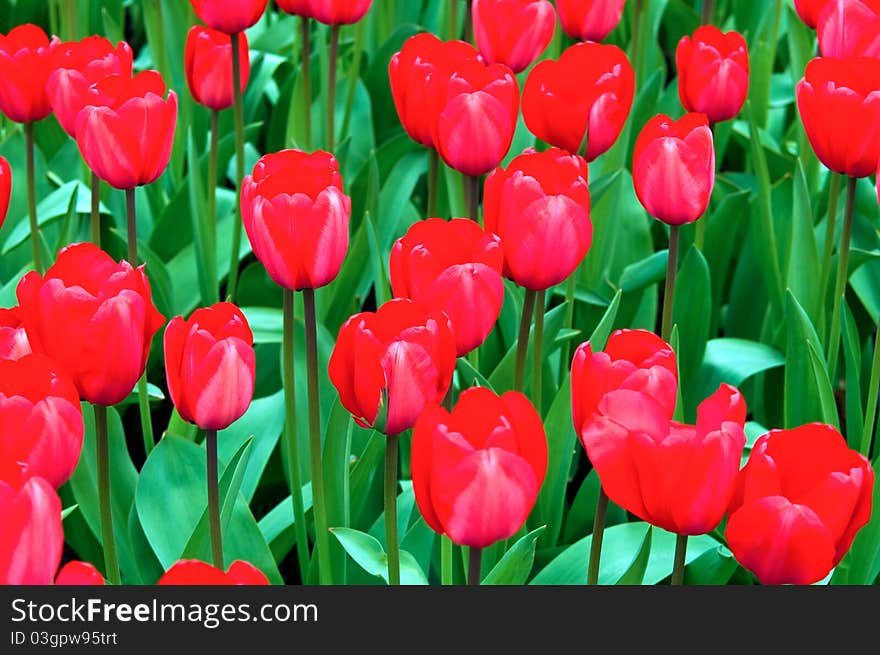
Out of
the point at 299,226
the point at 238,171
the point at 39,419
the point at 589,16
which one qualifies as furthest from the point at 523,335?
the point at 238,171

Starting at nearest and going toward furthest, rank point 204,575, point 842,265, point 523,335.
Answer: point 204,575 → point 523,335 → point 842,265

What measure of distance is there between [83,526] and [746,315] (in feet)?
3.56

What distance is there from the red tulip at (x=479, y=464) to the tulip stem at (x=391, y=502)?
4.9 inches

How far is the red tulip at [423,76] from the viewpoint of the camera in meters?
1.42

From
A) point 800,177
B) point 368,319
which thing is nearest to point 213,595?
point 368,319

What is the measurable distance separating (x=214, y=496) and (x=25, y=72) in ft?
2.48

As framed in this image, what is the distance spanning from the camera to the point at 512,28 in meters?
1.60

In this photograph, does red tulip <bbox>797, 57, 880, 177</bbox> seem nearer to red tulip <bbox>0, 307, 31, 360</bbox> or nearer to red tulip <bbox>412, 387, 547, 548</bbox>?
red tulip <bbox>412, 387, 547, 548</bbox>

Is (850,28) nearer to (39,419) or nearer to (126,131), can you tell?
(126,131)

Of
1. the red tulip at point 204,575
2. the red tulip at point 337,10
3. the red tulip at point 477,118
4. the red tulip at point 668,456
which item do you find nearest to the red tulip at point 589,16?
the red tulip at point 337,10

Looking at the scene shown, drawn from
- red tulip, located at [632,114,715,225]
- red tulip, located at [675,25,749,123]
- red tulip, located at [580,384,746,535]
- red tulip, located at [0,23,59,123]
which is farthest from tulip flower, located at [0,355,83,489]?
red tulip, located at [675,25,749,123]

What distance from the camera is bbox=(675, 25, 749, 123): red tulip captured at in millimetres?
1604

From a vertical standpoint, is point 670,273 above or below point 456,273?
below

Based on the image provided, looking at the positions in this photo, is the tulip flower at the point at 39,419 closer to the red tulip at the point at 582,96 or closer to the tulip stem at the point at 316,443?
the tulip stem at the point at 316,443
